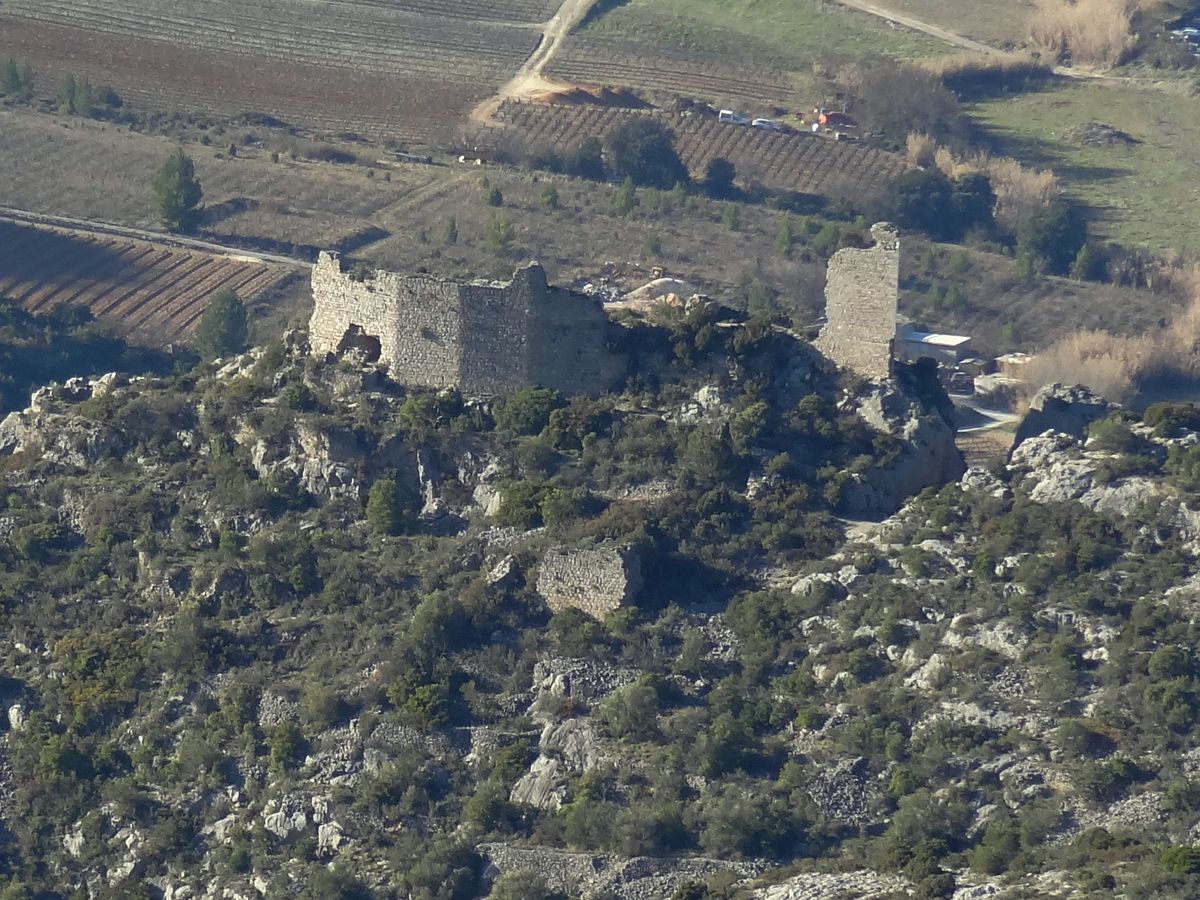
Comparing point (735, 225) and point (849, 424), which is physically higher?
point (849, 424)

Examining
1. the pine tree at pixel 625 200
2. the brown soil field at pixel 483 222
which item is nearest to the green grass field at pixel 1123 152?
the brown soil field at pixel 483 222

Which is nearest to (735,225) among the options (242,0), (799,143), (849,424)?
(799,143)

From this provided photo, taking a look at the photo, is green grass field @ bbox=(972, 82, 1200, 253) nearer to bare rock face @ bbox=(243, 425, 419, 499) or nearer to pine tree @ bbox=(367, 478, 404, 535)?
bare rock face @ bbox=(243, 425, 419, 499)

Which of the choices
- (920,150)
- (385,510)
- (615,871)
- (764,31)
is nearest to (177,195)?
(920,150)

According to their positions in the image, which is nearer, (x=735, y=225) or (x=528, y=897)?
(x=528, y=897)

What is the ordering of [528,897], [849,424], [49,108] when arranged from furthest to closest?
[49,108], [849,424], [528,897]

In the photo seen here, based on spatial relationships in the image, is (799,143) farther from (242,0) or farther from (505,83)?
(242,0)

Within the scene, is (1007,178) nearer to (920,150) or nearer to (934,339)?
(920,150)
